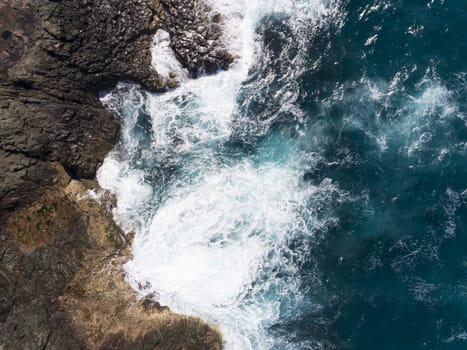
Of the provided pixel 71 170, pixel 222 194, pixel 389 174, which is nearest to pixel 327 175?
pixel 389 174

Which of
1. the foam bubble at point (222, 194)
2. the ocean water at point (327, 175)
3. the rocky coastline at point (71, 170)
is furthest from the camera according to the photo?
the ocean water at point (327, 175)

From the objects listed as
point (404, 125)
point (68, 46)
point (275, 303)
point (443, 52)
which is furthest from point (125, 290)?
point (443, 52)

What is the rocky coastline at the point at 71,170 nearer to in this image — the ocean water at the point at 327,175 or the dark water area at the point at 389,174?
the ocean water at the point at 327,175

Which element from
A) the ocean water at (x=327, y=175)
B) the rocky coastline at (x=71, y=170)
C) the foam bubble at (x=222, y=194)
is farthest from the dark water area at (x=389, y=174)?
the rocky coastline at (x=71, y=170)

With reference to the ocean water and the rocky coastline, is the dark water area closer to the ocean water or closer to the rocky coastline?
the ocean water

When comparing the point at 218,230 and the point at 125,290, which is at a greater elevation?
the point at 218,230

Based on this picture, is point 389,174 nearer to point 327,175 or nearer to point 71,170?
point 327,175

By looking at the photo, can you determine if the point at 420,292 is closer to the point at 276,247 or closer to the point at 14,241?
the point at 276,247
